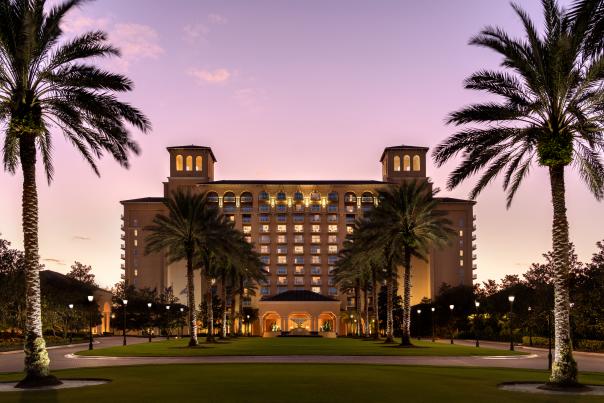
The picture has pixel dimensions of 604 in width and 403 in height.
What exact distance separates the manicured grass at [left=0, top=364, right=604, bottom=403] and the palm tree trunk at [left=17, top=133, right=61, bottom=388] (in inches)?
75.2

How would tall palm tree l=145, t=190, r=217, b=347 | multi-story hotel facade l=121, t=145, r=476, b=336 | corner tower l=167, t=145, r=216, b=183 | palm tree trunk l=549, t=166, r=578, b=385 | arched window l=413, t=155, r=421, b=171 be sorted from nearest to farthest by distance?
palm tree trunk l=549, t=166, r=578, b=385 → tall palm tree l=145, t=190, r=217, b=347 → multi-story hotel facade l=121, t=145, r=476, b=336 → corner tower l=167, t=145, r=216, b=183 → arched window l=413, t=155, r=421, b=171

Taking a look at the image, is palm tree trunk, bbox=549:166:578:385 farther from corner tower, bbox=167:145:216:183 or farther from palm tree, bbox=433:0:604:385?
corner tower, bbox=167:145:216:183

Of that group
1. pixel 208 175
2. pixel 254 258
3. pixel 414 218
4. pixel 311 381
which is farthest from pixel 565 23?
pixel 208 175

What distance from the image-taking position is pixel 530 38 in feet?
72.5

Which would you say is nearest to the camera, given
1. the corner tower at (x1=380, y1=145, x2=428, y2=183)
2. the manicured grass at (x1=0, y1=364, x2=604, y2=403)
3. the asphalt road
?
the manicured grass at (x1=0, y1=364, x2=604, y2=403)

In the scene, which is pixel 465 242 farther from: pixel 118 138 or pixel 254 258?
pixel 118 138

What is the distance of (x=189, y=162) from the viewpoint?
539 ft

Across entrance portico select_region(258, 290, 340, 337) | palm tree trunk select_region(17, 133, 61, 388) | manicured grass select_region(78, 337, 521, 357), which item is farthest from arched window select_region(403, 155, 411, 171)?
palm tree trunk select_region(17, 133, 61, 388)

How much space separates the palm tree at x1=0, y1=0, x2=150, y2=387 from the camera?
21266 millimetres

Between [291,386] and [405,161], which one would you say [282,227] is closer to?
[405,161]

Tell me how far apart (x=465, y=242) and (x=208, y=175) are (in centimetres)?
6566

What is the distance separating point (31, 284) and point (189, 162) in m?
144

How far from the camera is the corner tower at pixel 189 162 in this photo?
163 metres

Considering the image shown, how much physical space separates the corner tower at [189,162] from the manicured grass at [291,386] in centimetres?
13617
